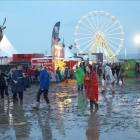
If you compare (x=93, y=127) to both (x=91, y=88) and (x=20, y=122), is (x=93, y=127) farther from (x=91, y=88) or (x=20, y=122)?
(x=91, y=88)

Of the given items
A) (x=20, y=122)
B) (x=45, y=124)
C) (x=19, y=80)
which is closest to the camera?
(x=45, y=124)

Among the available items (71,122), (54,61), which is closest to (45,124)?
(71,122)

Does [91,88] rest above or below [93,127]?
above

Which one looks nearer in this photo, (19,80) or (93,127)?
(93,127)

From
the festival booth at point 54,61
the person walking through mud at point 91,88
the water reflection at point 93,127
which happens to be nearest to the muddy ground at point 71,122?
the water reflection at point 93,127

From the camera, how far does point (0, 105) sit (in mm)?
12008

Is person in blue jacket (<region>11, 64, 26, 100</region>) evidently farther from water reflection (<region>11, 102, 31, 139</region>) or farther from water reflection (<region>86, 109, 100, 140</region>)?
water reflection (<region>86, 109, 100, 140</region>)

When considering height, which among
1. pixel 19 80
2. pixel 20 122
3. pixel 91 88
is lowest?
pixel 20 122

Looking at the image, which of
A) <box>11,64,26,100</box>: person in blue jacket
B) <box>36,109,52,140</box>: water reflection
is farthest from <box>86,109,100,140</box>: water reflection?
<box>11,64,26,100</box>: person in blue jacket

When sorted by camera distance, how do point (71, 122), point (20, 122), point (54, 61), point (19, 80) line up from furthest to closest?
point (54, 61)
point (19, 80)
point (20, 122)
point (71, 122)

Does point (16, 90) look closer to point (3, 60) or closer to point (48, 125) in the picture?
point (48, 125)

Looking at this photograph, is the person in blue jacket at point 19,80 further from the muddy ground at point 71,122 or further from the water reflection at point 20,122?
the water reflection at point 20,122

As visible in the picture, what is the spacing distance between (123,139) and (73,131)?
1.24 meters

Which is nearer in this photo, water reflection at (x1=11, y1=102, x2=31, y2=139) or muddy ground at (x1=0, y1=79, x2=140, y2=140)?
muddy ground at (x1=0, y1=79, x2=140, y2=140)
